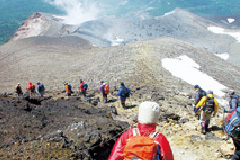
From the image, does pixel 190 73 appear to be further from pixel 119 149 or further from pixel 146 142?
pixel 146 142

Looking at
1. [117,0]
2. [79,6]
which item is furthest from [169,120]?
[117,0]

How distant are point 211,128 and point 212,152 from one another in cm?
215

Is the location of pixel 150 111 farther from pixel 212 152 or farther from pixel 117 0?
pixel 117 0

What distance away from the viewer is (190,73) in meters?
25.8

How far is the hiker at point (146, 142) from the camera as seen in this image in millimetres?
2945

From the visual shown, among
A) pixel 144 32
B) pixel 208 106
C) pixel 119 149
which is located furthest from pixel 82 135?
pixel 144 32

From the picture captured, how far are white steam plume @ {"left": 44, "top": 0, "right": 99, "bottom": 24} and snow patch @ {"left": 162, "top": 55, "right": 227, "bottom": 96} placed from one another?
91336 mm

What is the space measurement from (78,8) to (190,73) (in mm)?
121996

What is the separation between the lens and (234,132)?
221 inches

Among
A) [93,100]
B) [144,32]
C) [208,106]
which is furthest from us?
[144,32]

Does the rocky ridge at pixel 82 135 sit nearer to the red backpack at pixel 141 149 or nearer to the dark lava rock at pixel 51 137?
the dark lava rock at pixel 51 137

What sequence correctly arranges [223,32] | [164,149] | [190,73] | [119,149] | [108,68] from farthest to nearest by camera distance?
1. [223,32]
2. [108,68]
3. [190,73]
4. [119,149]
5. [164,149]

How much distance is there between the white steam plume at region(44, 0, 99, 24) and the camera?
119738 millimetres

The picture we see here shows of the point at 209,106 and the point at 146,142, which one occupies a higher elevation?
the point at 146,142
